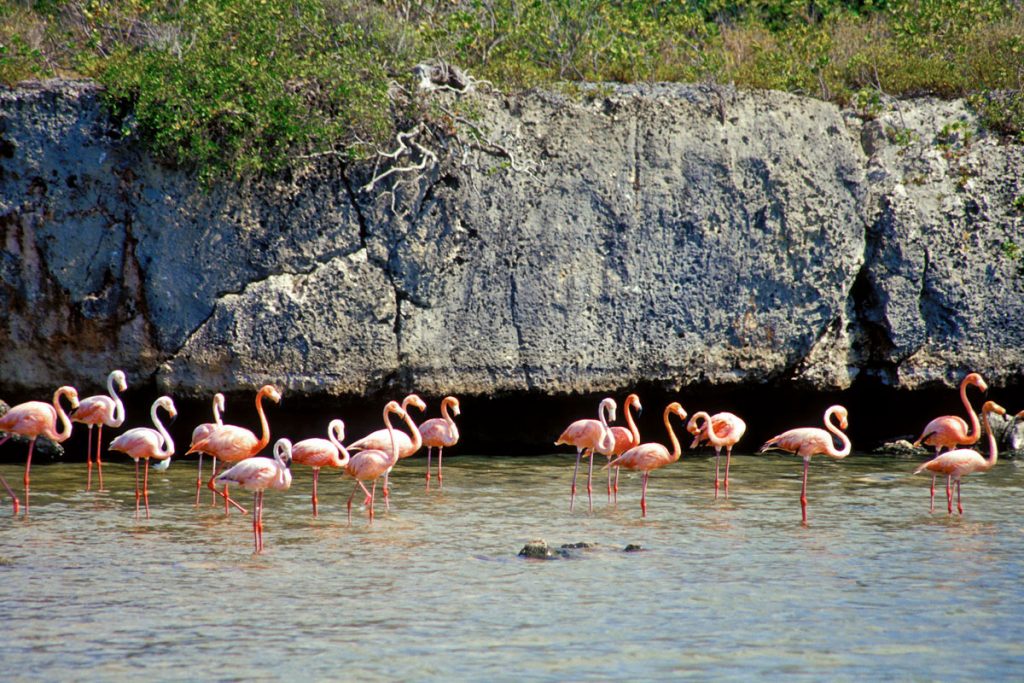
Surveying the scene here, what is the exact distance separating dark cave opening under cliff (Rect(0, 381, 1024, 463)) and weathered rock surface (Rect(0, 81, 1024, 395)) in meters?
0.37

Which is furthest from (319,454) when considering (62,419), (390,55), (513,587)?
(390,55)

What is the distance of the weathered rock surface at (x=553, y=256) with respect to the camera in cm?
1070

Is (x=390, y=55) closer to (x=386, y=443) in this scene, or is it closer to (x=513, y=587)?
(x=386, y=443)

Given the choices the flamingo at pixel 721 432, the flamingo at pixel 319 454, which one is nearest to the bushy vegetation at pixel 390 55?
the flamingo at pixel 319 454

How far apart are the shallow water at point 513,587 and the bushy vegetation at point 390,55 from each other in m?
3.04

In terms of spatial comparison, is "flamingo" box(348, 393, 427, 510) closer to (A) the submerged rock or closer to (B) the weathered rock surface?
(B) the weathered rock surface

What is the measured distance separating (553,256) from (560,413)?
1.95 meters

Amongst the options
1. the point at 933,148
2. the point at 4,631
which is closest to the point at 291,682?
the point at 4,631

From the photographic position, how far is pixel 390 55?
37.2 feet

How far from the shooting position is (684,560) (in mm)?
7766

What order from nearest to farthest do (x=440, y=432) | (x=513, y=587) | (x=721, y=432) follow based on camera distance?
(x=513, y=587) < (x=721, y=432) < (x=440, y=432)

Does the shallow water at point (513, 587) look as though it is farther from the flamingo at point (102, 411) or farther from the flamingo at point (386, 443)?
the flamingo at point (102, 411)

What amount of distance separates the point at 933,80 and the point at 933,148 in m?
0.89

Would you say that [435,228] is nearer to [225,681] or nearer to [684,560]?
[684,560]
